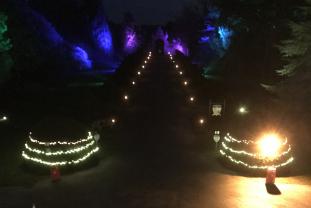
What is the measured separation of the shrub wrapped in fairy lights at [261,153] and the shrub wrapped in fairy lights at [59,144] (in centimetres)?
554

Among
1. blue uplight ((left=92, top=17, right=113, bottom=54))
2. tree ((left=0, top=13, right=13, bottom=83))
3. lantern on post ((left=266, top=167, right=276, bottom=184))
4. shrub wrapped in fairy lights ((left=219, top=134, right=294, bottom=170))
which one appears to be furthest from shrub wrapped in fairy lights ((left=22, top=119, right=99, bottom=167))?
blue uplight ((left=92, top=17, right=113, bottom=54))

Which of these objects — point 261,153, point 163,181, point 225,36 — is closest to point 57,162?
point 163,181

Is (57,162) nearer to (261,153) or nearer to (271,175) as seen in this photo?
(261,153)

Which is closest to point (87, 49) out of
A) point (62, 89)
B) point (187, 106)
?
point (62, 89)

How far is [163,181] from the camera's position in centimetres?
1548

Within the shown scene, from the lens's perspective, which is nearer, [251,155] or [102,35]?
[251,155]

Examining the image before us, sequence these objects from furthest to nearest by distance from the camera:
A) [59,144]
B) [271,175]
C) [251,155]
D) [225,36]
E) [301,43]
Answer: [225,36] → [301,43] → [59,144] → [251,155] → [271,175]

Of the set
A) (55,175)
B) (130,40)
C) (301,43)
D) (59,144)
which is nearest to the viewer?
(55,175)

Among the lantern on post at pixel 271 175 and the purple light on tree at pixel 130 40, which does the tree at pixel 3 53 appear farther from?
the purple light on tree at pixel 130 40

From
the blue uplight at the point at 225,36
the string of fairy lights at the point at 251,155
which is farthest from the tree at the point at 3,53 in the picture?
the blue uplight at the point at 225,36

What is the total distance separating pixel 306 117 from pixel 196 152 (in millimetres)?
5450

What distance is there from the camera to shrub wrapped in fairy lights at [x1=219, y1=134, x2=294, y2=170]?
655 inches

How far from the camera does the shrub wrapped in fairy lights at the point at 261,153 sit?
54.6ft

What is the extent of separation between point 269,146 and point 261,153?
387 millimetres
